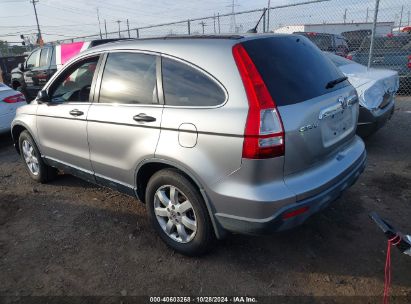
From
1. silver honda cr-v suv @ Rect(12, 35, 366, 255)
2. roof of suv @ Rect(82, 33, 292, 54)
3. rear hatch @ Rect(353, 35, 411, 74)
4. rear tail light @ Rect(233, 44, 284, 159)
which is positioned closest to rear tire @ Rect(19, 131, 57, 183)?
silver honda cr-v suv @ Rect(12, 35, 366, 255)

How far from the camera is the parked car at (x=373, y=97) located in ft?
16.7

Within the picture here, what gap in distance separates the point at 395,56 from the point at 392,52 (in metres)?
0.14

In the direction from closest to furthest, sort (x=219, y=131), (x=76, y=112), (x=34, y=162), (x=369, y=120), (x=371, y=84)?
1. (x=219, y=131)
2. (x=76, y=112)
3. (x=34, y=162)
4. (x=369, y=120)
5. (x=371, y=84)

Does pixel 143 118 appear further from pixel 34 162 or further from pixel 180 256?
pixel 34 162

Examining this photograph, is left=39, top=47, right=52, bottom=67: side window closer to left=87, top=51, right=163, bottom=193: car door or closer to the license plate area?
left=87, top=51, right=163, bottom=193: car door

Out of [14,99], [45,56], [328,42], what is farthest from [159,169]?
[328,42]

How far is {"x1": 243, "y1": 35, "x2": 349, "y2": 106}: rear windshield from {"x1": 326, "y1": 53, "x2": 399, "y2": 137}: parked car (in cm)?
222

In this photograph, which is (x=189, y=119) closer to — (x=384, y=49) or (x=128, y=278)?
(x=128, y=278)

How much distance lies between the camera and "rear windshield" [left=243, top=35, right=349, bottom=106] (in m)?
2.54

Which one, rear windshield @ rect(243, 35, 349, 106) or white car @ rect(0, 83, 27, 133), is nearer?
rear windshield @ rect(243, 35, 349, 106)

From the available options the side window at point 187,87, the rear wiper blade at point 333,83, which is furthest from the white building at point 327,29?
the side window at point 187,87

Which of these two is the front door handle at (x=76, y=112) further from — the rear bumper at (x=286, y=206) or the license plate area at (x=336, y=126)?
the license plate area at (x=336, y=126)

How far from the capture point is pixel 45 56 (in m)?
10.7

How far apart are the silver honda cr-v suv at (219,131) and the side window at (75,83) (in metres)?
0.05
